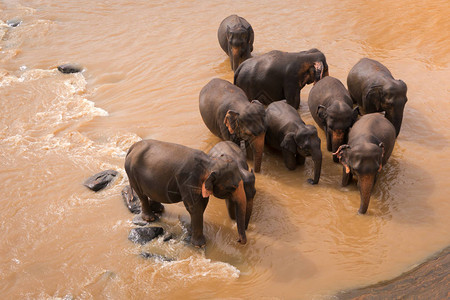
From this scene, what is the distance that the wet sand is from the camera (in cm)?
463

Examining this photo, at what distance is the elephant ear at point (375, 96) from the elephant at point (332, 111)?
318 mm

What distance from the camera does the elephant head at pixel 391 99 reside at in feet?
21.9

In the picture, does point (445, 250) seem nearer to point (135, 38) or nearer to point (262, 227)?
point (262, 227)

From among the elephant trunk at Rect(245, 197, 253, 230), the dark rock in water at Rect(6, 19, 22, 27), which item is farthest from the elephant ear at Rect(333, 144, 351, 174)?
the dark rock in water at Rect(6, 19, 22, 27)

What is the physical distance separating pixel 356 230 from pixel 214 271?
70.1 inches

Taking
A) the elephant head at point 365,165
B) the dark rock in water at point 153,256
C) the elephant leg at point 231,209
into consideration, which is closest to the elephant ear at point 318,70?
the elephant head at point 365,165

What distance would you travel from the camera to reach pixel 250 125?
6.15 m

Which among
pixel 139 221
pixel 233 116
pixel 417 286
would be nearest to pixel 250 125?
pixel 233 116

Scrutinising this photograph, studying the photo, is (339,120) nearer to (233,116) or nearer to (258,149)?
(258,149)

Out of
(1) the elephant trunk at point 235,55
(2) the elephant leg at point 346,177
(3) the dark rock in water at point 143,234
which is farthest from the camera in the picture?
(1) the elephant trunk at point 235,55

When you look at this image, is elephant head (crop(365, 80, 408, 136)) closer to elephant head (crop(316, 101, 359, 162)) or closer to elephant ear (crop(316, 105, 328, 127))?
elephant head (crop(316, 101, 359, 162))

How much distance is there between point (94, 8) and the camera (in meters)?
13.3

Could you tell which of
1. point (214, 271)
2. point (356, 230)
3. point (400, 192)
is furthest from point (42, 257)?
point (400, 192)

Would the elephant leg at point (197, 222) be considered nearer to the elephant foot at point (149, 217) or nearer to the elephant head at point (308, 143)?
the elephant foot at point (149, 217)
